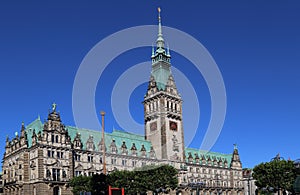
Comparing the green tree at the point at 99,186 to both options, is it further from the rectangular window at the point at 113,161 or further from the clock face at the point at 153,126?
the clock face at the point at 153,126

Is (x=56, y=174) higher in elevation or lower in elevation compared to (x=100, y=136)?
lower

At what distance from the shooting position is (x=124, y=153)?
13475cm

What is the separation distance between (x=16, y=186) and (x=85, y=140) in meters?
25.6

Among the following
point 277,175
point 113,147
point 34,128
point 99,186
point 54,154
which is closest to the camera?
point 99,186

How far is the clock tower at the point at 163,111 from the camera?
146 m

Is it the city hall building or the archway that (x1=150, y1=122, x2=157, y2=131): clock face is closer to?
the city hall building

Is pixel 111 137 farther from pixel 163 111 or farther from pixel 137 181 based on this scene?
pixel 137 181

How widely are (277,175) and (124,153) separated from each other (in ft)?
176

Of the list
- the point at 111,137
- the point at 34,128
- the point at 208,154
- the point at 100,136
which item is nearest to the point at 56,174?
the point at 34,128

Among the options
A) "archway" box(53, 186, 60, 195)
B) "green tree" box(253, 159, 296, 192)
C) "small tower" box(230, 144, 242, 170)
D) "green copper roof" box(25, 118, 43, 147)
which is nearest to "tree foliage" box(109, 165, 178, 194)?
"archway" box(53, 186, 60, 195)

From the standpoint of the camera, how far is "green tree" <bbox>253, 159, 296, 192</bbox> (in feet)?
346

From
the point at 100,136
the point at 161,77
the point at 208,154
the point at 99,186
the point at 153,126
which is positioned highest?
the point at 161,77

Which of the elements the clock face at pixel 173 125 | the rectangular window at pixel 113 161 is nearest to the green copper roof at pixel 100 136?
the rectangular window at pixel 113 161

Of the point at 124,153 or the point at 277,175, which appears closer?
the point at 277,175
